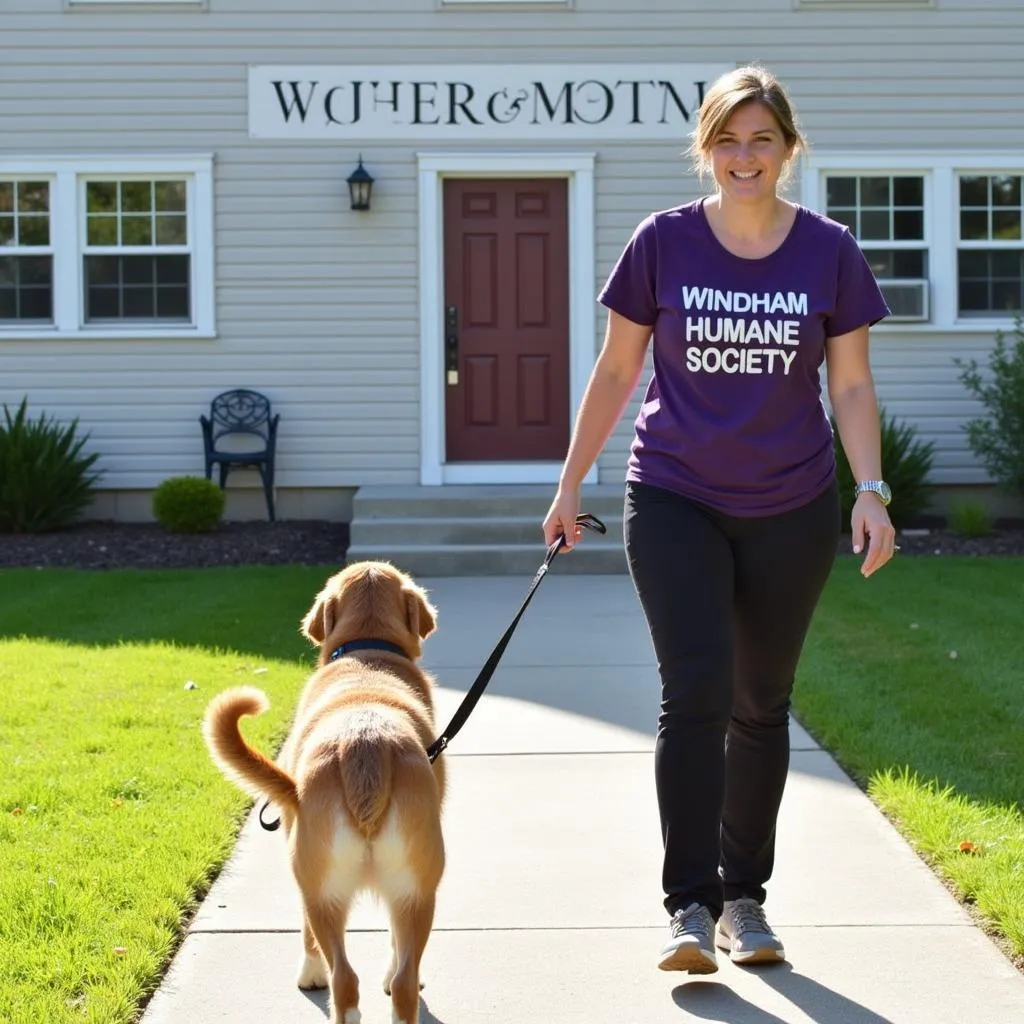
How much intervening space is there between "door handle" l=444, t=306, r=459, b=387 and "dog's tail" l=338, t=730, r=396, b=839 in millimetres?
10321

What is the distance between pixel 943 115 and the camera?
13.5 metres

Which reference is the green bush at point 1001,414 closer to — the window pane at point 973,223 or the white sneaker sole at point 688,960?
the window pane at point 973,223

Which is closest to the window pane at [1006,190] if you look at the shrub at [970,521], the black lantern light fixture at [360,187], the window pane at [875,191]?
the window pane at [875,191]

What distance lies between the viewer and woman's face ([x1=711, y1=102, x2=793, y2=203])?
3.69 m

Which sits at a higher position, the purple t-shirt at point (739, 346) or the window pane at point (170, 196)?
the window pane at point (170, 196)

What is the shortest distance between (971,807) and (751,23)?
31.9 feet

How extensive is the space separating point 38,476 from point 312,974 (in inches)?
382

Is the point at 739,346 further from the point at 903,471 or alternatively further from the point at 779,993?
the point at 903,471

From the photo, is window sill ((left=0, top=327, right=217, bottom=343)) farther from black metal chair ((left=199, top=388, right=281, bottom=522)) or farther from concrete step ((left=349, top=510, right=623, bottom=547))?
concrete step ((left=349, top=510, right=623, bottom=547))

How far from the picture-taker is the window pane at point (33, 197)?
44.2ft

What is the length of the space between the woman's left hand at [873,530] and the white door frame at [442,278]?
31.0 ft

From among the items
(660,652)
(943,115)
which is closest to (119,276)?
(943,115)

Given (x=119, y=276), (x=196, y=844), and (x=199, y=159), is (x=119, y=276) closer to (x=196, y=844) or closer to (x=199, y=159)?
(x=199, y=159)

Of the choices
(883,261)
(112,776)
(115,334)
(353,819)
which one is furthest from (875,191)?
(353,819)
